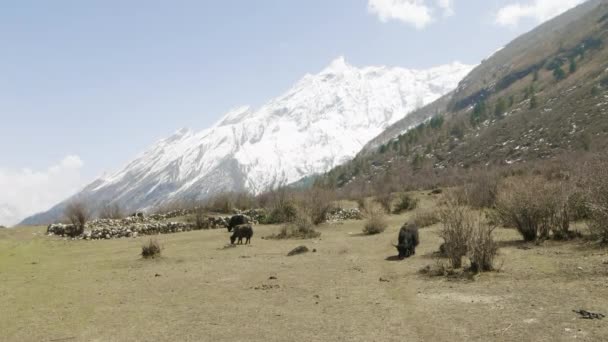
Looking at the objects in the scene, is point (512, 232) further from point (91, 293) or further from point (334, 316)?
point (91, 293)

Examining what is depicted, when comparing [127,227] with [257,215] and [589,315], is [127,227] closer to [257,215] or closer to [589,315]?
[257,215]

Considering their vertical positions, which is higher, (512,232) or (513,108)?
(513,108)

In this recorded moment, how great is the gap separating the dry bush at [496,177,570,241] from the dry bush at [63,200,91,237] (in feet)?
80.6

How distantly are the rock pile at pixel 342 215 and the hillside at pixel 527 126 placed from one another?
25463 millimetres

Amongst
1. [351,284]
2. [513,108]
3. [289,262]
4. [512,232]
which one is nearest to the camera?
[351,284]

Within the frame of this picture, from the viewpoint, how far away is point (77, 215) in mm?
30016

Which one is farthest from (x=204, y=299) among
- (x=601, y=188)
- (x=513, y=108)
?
(x=513, y=108)

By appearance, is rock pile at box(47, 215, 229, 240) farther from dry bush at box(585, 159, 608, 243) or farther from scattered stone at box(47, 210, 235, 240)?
dry bush at box(585, 159, 608, 243)

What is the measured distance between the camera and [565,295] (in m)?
9.30

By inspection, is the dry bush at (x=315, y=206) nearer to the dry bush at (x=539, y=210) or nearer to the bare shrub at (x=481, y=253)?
the dry bush at (x=539, y=210)

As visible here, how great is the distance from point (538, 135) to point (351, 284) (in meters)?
79.4

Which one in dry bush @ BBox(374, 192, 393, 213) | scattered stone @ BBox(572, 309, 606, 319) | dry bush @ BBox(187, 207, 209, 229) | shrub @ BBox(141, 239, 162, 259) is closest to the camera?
scattered stone @ BBox(572, 309, 606, 319)

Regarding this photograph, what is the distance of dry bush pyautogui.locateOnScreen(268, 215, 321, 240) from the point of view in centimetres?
2486

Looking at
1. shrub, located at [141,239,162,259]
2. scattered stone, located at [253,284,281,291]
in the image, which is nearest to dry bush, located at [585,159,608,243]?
scattered stone, located at [253,284,281,291]
